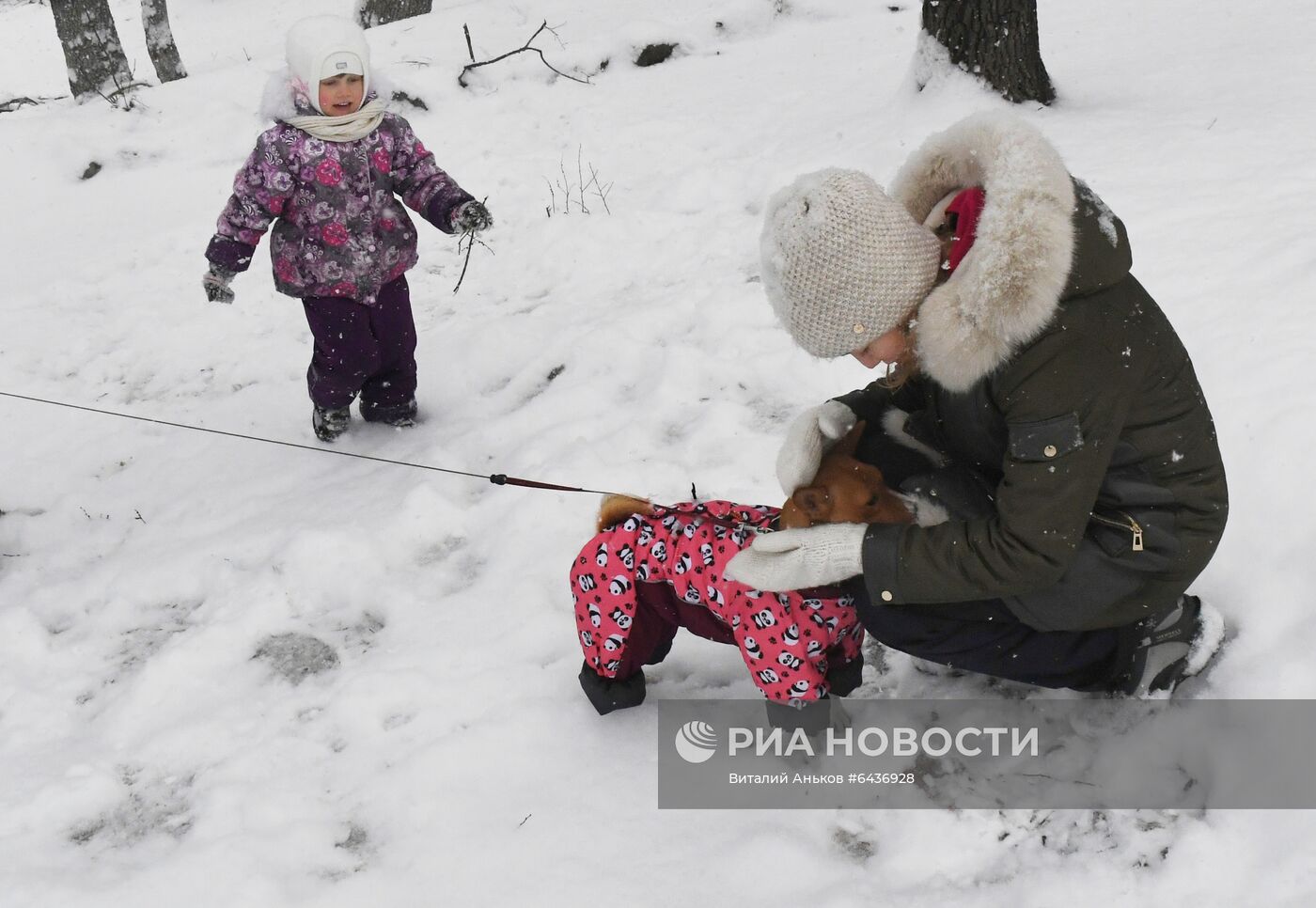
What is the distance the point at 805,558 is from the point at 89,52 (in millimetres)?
8169

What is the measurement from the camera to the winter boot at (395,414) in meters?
4.11

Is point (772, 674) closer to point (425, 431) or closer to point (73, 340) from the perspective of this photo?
point (425, 431)

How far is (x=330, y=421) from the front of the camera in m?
4.06

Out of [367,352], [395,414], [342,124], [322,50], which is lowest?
[395,414]

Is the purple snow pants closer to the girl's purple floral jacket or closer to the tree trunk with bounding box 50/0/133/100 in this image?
the girl's purple floral jacket

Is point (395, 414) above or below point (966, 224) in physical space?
below

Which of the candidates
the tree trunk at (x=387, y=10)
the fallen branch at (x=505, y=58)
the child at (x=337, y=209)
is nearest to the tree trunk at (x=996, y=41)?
the fallen branch at (x=505, y=58)

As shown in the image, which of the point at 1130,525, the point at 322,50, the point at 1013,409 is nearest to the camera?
the point at 1013,409

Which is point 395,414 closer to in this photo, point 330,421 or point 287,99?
point 330,421

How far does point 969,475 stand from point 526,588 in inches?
54.0

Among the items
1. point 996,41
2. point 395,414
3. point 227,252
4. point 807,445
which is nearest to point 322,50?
point 227,252

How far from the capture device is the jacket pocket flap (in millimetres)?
1760

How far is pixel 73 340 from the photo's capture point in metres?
5.08

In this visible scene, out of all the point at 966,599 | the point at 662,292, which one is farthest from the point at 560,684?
the point at 662,292
